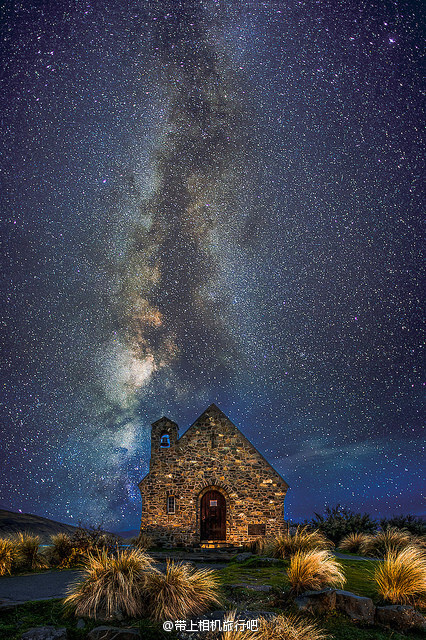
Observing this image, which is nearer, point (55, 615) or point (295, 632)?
point (295, 632)

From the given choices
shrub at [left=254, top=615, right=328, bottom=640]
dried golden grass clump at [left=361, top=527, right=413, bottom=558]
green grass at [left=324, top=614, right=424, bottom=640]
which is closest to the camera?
shrub at [left=254, top=615, right=328, bottom=640]

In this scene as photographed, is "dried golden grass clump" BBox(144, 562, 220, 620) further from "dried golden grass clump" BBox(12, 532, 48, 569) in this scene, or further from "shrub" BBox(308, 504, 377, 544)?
"shrub" BBox(308, 504, 377, 544)

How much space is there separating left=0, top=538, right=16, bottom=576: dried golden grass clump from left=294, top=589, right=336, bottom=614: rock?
8.46 meters

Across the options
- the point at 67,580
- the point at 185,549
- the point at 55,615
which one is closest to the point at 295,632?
the point at 55,615

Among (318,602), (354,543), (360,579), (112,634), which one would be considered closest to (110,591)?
(112,634)

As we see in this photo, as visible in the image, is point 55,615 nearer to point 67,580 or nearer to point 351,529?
point 67,580

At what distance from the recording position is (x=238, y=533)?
2039cm

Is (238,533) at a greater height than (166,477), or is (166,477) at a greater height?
(166,477)

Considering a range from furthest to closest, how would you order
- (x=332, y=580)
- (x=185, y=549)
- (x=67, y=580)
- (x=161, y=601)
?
(x=185, y=549), (x=67, y=580), (x=332, y=580), (x=161, y=601)

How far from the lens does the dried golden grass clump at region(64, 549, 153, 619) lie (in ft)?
21.8

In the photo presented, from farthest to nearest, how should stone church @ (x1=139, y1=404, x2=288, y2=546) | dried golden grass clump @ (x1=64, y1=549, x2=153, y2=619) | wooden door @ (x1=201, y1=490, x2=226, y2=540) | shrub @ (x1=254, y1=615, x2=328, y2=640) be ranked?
wooden door @ (x1=201, y1=490, x2=226, y2=540), stone church @ (x1=139, y1=404, x2=288, y2=546), dried golden grass clump @ (x1=64, y1=549, x2=153, y2=619), shrub @ (x1=254, y1=615, x2=328, y2=640)

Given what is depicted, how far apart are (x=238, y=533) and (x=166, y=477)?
15.2ft

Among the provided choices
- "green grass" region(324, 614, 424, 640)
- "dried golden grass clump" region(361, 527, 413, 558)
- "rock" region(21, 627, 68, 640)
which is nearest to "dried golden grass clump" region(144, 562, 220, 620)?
"rock" region(21, 627, 68, 640)

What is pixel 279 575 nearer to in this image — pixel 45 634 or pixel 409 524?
pixel 45 634
